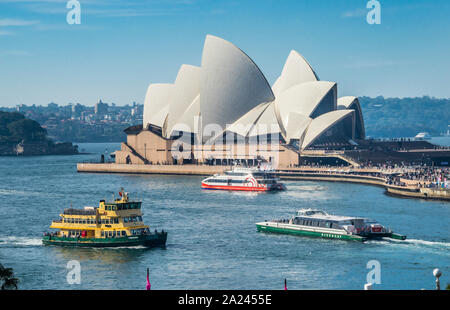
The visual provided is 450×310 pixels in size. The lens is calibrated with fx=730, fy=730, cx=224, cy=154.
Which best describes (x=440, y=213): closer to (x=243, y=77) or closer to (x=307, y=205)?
(x=307, y=205)

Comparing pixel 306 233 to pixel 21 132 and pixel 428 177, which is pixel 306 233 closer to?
pixel 428 177

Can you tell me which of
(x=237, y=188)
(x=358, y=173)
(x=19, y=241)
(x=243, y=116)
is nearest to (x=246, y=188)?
(x=237, y=188)

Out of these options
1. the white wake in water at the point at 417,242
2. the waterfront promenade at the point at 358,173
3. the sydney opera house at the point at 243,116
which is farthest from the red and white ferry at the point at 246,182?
the white wake in water at the point at 417,242

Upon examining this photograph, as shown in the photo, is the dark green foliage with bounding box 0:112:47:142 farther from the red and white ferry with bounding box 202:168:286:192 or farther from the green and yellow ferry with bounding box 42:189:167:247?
the green and yellow ferry with bounding box 42:189:167:247

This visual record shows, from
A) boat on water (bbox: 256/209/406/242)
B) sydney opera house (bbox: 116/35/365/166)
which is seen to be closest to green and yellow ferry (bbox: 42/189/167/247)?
boat on water (bbox: 256/209/406/242)

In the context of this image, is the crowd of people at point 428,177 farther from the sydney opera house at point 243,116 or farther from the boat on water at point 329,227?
the boat on water at point 329,227
